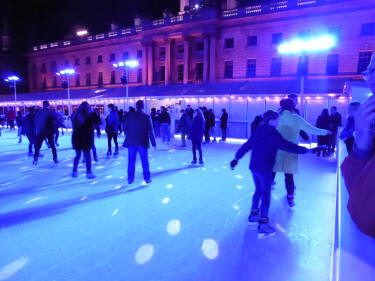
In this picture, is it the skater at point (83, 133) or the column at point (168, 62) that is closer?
the skater at point (83, 133)

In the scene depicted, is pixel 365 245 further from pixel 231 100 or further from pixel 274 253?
pixel 231 100

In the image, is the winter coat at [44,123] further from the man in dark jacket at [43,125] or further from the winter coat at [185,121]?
the winter coat at [185,121]

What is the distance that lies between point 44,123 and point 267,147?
20.8 ft

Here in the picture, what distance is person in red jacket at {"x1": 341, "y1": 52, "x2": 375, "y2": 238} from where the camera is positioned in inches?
26.0

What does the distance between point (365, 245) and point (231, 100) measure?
18.2 metres

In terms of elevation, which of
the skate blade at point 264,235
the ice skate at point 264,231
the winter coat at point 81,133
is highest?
the winter coat at point 81,133

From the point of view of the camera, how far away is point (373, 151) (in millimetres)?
817

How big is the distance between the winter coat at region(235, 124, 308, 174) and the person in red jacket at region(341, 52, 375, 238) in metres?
2.40

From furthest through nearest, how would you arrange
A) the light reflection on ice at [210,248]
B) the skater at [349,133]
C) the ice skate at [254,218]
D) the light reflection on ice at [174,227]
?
1. the ice skate at [254,218]
2. the light reflection on ice at [174,227]
3. the light reflection on ice at [210,248]
4. the skater at [349,133]

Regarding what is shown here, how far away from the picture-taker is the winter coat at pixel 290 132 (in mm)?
4180

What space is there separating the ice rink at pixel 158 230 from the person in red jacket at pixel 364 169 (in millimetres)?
1967

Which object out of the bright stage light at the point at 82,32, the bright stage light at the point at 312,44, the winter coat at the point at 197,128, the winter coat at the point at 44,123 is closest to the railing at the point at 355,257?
the winter coat at the point at 197,128

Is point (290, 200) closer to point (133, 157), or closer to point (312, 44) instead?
point (133, 157)

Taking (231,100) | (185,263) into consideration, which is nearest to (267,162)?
(185,263)
